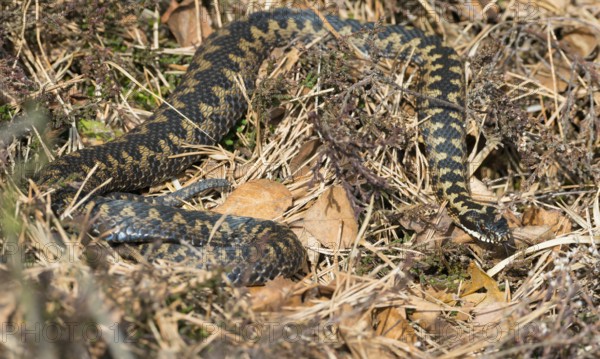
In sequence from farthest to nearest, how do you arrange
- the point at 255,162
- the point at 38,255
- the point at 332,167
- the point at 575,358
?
the point at 255,162 → the point at 332,167 → the point at 38,255 → the point at 575,358

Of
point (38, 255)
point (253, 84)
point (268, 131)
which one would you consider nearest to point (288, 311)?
point (38, 255)

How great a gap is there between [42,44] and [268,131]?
2.61m

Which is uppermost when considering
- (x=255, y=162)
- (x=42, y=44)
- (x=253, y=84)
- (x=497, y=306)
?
(x=42, y=44)

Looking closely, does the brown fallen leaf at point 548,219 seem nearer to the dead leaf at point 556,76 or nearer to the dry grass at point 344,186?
the dry grass at point 344,186

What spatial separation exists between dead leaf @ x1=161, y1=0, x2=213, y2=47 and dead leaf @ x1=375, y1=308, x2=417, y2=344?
4.14 metres

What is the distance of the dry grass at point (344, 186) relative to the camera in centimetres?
417

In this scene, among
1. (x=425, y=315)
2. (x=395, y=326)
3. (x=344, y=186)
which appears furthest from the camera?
(x=344, y=186)

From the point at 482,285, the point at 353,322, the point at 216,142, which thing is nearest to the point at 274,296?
the point at 353,322

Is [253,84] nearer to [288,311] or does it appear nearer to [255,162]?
[255,162]

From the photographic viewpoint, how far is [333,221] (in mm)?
5750

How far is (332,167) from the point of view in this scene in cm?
603

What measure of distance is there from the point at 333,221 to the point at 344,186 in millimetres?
327

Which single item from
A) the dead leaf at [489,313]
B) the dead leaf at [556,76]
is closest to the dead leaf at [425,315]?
Result: the dead leaf at [489,313]

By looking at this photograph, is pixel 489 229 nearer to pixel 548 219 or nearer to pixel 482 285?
pixel 482 285
